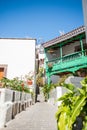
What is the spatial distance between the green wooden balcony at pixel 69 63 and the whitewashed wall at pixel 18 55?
1.88 meters

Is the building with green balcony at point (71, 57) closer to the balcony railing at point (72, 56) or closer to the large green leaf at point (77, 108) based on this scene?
the balcony railing at point (72, 56)

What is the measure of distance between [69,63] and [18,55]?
496cm

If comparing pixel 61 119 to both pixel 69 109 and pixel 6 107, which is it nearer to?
pixel 69 109

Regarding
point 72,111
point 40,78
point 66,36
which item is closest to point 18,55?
point 40,78

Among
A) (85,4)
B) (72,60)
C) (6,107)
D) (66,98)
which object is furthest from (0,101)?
(72,60)

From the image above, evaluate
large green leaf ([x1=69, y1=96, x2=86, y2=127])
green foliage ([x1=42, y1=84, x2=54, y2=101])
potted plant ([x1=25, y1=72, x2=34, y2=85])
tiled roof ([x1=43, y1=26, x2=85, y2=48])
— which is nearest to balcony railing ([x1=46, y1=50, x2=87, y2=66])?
tiled roof ([x1=43, y1=26, x2=85, y2=48])

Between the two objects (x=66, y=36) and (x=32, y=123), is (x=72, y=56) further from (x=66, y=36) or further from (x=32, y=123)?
(x=32, y=123)

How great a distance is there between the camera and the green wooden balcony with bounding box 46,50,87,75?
1203 cm

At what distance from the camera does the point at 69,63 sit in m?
12.9

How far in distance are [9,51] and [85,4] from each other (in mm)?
13644

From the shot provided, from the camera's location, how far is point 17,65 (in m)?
14.2

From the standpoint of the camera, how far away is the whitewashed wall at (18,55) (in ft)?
45.9

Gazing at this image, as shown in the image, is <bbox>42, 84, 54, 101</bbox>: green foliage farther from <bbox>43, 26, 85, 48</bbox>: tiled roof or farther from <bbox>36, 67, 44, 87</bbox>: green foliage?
<bbox>43, 26, 85, 48</bbox>: tiled roof

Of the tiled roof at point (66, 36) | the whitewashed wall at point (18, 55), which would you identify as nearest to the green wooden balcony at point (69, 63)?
the tiled roof at point (66, 36)
